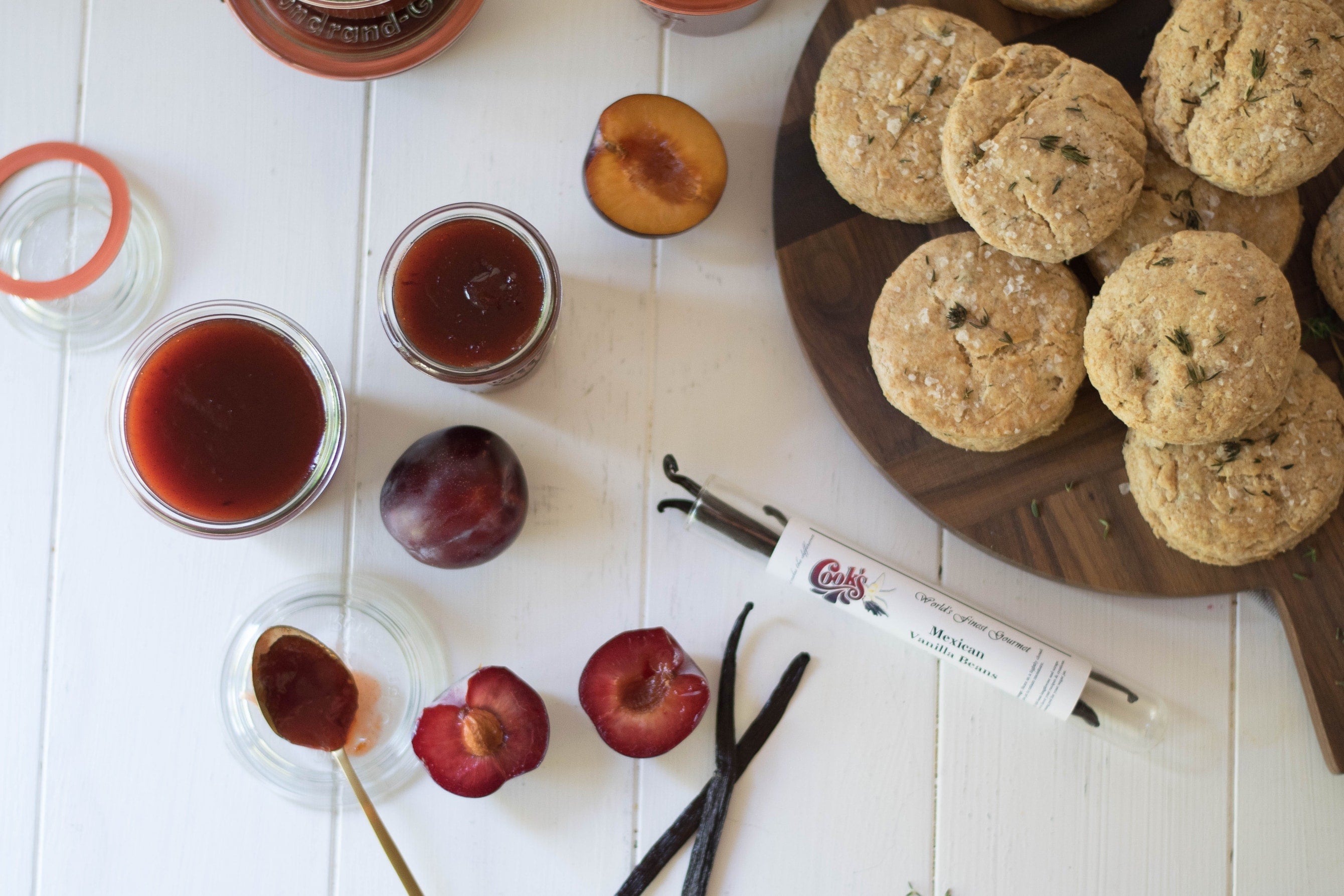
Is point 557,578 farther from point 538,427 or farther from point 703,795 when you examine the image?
point 703,795

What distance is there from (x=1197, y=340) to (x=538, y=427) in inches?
37.1

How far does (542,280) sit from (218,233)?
22.5 inches

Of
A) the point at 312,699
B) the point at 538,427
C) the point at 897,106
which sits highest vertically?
the point at 897,106

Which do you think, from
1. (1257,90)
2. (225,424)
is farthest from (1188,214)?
(225,424)

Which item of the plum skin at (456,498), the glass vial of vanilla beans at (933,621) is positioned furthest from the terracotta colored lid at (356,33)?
the glass vial of vanilla beans at (933,621)

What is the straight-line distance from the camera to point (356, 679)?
4.75 feet

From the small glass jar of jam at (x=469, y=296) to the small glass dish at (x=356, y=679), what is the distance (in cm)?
40

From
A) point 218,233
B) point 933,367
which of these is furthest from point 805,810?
point 218,233

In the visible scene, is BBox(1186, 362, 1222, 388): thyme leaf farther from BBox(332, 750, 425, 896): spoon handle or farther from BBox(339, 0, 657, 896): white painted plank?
BBox(332, 750, 425, 896): spoon handle

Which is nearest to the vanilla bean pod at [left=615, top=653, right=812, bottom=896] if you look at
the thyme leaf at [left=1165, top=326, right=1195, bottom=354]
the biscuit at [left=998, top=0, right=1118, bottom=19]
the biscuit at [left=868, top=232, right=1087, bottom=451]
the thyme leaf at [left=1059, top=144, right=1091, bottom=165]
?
the biscuit at [left=868, top=232, right=1087, bottom=451]

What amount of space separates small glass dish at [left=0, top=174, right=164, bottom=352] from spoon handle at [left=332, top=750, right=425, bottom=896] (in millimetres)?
770

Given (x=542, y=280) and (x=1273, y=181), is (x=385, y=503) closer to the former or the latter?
(x=542, y=280)

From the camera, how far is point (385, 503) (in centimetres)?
137

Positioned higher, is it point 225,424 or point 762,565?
point 225,424
